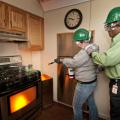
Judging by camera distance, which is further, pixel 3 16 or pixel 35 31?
pixel 35 31

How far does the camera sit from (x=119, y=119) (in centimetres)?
137

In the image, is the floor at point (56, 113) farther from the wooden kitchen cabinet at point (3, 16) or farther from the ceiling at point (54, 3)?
the ceiling at point (54, 3)

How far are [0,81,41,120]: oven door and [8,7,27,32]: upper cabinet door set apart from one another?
3.01 ft

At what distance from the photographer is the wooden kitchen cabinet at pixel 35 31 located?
7.10 ft

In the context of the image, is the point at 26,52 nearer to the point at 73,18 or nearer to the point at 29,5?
the point at 29,5

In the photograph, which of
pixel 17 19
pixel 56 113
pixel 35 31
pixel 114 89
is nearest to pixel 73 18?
pixel 35 31

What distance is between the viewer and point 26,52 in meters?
2.41

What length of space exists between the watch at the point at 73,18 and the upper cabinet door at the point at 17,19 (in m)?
0.77

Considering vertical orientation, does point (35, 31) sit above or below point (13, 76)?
above

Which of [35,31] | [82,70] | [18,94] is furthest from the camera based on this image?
[35,31]

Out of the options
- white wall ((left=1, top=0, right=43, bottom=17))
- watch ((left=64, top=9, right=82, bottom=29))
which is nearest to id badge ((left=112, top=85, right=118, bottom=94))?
watch ((left=64, top=9, right=82, bottom=29))

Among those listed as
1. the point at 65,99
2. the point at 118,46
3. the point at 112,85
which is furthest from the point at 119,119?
the point at 65,99

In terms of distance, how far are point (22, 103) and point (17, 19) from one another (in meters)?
1.27

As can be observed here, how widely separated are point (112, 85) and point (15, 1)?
6.23 feet
